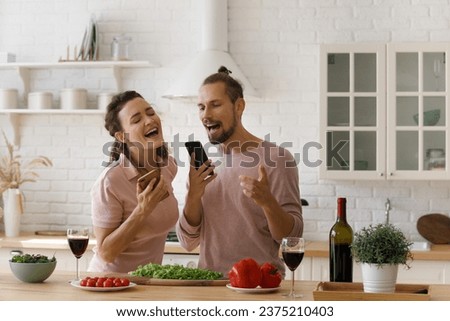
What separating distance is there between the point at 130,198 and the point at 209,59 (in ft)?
7.31

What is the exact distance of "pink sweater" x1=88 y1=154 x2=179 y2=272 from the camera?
11.4ft

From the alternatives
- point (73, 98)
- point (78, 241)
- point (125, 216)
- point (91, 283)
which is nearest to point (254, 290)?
point (91, 283)

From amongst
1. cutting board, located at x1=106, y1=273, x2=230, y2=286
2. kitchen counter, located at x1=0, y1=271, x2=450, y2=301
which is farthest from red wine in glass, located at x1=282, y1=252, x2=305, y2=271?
cutting board, located at x1=106, y1=273, x2=230, y2=286

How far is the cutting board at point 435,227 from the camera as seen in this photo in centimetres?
545

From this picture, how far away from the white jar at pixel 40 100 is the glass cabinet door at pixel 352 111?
2034 millimetres

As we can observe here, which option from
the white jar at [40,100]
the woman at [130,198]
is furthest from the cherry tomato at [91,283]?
the white jar at [40,100]

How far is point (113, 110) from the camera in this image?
374cm

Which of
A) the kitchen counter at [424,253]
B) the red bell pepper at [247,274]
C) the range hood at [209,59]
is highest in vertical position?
the range hood at [209,59]

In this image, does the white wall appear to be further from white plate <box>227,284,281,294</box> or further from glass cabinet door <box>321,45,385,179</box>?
white plate <box>227,284,281,294</box>

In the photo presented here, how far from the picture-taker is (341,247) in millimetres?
3074

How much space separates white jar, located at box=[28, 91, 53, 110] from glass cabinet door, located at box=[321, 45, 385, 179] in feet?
6.67

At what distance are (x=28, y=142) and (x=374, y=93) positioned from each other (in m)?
2.64

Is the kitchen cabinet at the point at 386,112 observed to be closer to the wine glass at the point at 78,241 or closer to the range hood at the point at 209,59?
the range hood at the point at 209,59
